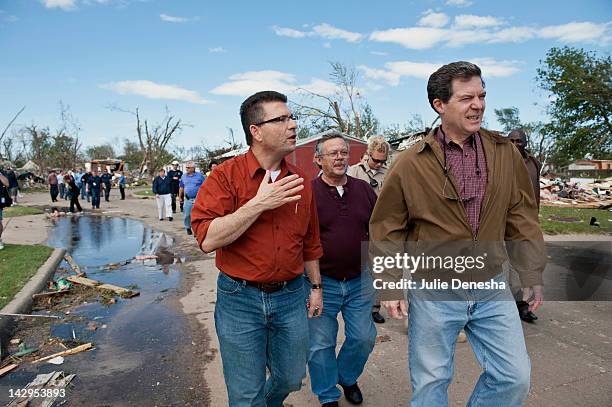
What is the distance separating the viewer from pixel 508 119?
249 feet

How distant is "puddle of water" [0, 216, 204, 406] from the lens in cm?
367

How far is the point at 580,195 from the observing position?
70.0 ft

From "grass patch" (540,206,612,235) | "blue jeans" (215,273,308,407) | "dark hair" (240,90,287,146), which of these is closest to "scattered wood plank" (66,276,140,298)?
"blue jeans" (215,273,308,407)

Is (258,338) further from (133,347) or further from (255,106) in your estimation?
(133,347)

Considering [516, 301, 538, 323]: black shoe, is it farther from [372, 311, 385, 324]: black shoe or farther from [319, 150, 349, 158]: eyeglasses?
[319, 150, 349, 158]: eyeglasses

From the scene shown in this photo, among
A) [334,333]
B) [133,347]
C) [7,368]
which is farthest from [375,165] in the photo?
[7,368]

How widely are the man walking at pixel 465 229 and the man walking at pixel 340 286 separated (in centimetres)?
89

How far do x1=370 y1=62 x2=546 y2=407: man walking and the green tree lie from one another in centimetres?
2574

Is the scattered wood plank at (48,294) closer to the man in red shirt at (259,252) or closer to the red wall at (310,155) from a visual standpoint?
the man in red shirt at (259,252)

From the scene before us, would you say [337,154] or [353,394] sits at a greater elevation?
[337,154]

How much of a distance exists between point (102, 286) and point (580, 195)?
21658mm

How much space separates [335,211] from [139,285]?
4.98m

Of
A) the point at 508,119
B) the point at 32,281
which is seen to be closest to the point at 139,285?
the point at 32,281

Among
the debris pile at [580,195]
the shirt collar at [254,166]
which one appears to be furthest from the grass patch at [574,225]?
the shirt collar at [254,166]
